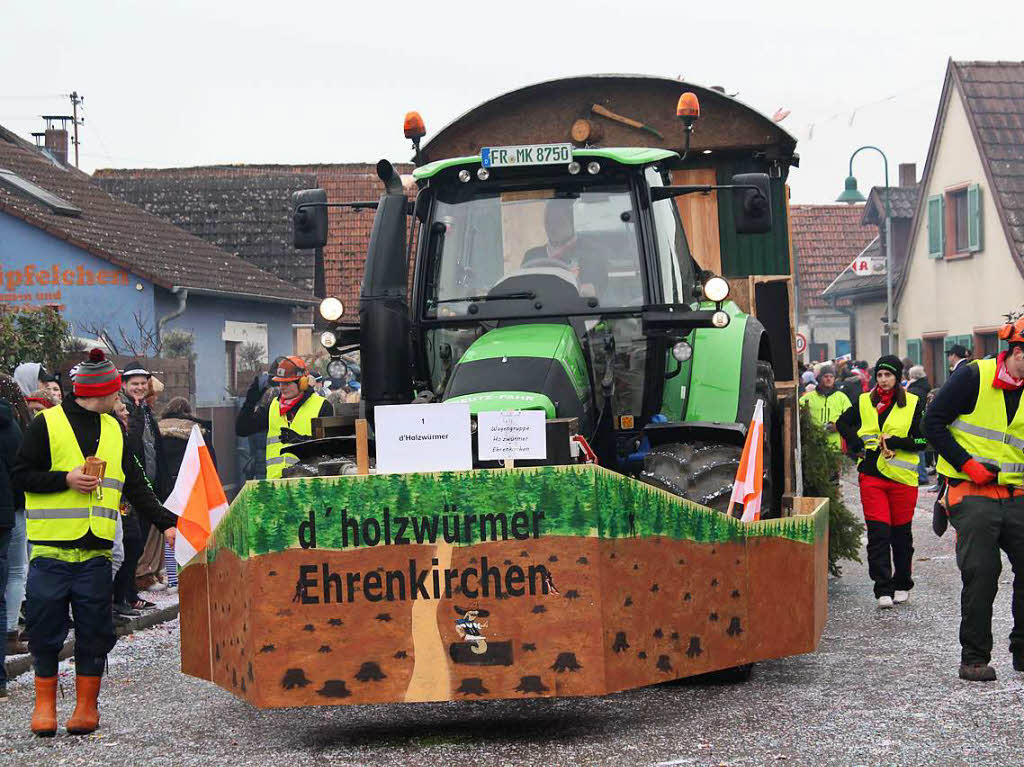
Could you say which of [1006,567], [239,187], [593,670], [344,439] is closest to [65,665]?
[344,439]

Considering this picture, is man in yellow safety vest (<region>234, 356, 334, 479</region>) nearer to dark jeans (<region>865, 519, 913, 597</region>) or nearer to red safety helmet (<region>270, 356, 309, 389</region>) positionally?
red safety helmet (<region>270, 356, 309, 389</region>)

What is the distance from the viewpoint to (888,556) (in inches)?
480

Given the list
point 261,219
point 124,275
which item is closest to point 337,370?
point 124,275

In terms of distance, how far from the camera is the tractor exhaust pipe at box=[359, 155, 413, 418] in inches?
380

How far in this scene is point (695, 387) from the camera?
10.1 meters

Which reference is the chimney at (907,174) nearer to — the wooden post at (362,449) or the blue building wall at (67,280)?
the blue building wall at (67,280)

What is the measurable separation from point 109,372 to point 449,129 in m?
4.78

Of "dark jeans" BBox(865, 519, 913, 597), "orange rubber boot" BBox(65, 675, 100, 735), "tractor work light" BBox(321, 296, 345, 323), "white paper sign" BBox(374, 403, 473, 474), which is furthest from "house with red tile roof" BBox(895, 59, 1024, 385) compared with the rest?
"orange rubber boot" BBox(65, 675, 100, 735)

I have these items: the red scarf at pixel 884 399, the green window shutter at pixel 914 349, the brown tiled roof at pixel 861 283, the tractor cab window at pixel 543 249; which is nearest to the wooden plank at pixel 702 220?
the red scarf at pixel 884 399

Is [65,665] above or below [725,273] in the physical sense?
below

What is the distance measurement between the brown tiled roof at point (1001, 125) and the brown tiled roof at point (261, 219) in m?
12.0

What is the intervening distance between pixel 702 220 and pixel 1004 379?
13.3 ft

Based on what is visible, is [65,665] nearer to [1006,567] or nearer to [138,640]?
[138,640]

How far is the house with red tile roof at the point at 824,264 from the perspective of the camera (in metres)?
52.9
